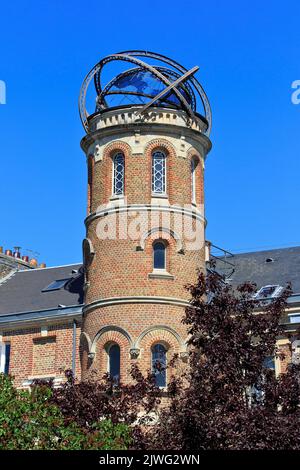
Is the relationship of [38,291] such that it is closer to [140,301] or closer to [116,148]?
[116,148]

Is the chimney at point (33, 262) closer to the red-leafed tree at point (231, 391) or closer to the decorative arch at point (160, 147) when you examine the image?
the decorative arch at point (160, 147)

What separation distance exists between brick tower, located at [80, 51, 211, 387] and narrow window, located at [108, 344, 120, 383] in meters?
0.03

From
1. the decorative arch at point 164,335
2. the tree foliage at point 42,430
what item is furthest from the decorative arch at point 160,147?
the tree foliage at point 42,430

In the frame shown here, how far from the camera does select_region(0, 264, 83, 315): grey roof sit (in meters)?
35.7

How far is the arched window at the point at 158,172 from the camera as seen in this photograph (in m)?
30.7

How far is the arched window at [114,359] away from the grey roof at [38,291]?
17.6 feet

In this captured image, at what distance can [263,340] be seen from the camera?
20500mm

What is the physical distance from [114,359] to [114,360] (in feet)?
0.11

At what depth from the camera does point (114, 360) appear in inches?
1150

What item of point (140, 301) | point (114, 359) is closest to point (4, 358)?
point (114, 359)

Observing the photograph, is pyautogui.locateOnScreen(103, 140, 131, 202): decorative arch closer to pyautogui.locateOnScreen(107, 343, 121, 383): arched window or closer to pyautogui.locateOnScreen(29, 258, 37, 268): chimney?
pyautogui.locateOnScreen(107, 343, 121, 383): arched window

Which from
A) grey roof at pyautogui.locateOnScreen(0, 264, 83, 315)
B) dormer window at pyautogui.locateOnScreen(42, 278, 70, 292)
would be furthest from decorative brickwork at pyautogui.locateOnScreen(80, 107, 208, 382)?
dormer window at pyautogui.locateOnScreen(42, 278, 70, 292)
